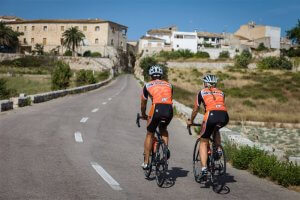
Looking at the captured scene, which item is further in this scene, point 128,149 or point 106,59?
point 106,59

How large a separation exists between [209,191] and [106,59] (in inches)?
4079

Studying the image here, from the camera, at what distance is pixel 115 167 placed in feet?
28.2

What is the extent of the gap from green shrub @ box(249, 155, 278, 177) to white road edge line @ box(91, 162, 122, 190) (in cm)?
309

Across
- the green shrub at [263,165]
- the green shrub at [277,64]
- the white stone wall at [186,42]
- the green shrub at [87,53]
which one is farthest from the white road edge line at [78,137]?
the white stone wall at [186,42]

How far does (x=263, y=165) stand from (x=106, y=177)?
3237 millimetres

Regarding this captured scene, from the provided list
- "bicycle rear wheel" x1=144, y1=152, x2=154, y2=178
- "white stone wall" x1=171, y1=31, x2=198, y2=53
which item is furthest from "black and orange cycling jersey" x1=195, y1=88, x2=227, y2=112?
"white stone wall" x1=171, y1=31, x2=198, y2=53

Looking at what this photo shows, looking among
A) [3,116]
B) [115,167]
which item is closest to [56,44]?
[3,116]

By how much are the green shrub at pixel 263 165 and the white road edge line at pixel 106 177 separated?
3089mm

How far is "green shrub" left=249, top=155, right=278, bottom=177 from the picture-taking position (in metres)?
8.44

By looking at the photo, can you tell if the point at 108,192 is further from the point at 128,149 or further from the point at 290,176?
the point at 128,149

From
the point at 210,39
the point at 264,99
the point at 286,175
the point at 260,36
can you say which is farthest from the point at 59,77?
the point at 260,36

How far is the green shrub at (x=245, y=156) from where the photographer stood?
9.34m

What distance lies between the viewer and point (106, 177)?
299 inches

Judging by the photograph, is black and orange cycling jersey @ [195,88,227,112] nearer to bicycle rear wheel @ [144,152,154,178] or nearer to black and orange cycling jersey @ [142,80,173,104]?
black and orange cycling jersey @ [142,80,173,104]
